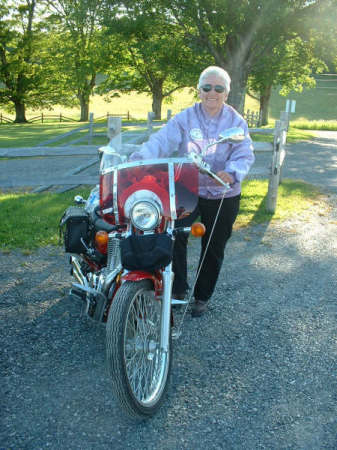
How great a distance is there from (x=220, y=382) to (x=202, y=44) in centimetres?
1735

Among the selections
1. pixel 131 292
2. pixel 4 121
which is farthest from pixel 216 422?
pixel 4 121

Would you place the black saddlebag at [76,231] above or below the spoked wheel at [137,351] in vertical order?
above

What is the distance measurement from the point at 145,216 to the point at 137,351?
814 mm

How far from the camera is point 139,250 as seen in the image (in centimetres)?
255

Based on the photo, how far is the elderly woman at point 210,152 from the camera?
10.9 ft

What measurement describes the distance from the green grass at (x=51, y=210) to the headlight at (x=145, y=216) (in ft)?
10.8

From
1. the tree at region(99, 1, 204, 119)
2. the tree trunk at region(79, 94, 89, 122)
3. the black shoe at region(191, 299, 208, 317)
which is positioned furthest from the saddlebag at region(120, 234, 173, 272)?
the tree trunk at region(79, 94, 89, 122)

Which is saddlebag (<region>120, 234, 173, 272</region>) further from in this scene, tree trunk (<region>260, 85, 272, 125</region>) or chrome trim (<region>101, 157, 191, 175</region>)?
tree trunk (<region>260, 85, 272, 125</region>)

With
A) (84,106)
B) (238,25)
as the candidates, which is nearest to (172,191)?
(238,25)

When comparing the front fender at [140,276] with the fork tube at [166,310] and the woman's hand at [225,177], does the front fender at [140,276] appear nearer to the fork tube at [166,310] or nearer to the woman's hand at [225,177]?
the fork tube at [166,310]

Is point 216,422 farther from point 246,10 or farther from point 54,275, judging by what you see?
point 246,10

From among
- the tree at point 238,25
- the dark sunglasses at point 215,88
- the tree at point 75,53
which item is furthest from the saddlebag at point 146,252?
the tree at point 75,53

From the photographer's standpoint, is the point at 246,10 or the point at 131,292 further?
the point at 246,10

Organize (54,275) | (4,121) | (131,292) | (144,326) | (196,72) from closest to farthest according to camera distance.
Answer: (131,292) < (144,326) < (54,275) < (196,72) < (4,121)
